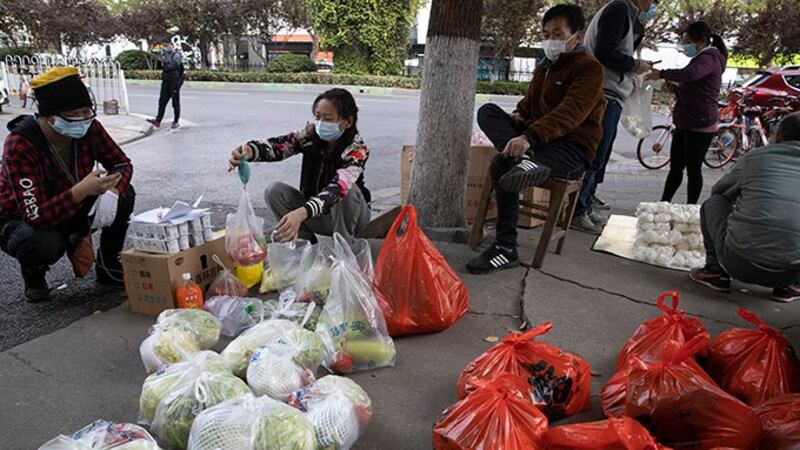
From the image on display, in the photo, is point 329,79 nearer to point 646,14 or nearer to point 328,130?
point 646,14

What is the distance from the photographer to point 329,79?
2081 centimetres

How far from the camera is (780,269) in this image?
8.52 ft

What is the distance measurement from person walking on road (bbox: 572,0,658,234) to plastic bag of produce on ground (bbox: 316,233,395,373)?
96.9 inches

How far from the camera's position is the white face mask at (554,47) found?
3309 millimetres

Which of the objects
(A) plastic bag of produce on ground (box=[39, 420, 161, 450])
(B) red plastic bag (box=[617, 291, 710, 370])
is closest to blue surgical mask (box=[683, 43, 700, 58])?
(B) red plastic bag (box=[617, 291, 710, 370])

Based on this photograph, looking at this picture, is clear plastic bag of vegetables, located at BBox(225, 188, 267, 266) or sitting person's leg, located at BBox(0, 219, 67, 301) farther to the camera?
clear plastic bag of vegetables, located at BBox(225, 188, 267, 266)

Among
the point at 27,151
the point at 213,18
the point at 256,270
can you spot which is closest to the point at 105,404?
the point at 256,270

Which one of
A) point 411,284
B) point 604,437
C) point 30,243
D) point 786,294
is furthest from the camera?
point 786,294

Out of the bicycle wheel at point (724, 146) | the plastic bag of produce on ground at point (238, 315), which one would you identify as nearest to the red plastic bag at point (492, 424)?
the plastic bag of produce on ground at point (238, 315)

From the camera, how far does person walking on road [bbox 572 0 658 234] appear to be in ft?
12.6

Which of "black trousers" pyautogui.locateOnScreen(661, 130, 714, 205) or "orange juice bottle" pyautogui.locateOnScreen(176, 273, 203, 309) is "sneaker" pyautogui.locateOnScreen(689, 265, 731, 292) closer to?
"black trousers" pyautogui.locateOnScreen(661, 130, 714, 205)

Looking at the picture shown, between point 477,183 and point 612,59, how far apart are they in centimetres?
132

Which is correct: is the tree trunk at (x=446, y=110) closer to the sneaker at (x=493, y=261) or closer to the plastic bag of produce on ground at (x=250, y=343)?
the sneaker at (x=493, y=261)

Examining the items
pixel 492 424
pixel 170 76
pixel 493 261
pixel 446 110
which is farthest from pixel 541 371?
pixel 170 76
